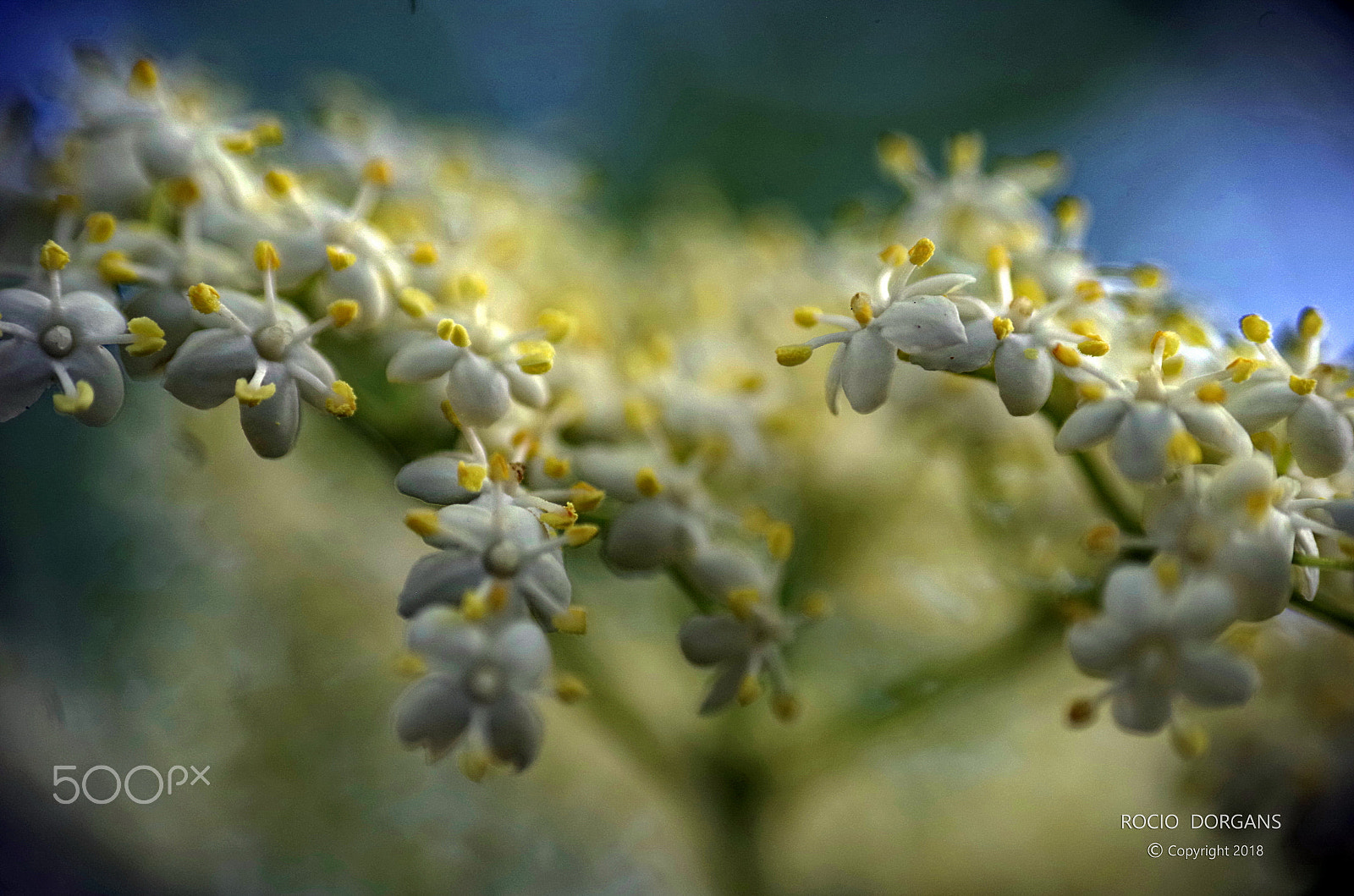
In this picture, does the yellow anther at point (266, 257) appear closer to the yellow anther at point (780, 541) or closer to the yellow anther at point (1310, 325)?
the yellow anther at point (780, 541)

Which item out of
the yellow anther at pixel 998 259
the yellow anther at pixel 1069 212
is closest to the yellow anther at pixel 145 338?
the yellow anther at pixel 998 259

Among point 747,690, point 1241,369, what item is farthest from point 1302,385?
point 747,690

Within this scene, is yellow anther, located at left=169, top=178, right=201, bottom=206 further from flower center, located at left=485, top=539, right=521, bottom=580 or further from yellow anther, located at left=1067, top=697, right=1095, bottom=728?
yellow anther, located at left=1067, top=697, right=1095, bottom=728

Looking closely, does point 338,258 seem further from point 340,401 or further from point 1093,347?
point 1093,347

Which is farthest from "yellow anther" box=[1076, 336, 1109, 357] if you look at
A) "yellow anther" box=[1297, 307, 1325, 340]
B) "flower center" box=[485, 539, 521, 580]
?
"flower center" box=[485, 539, 521, 580]

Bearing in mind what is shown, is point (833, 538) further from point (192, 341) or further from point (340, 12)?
point (340, 12)
